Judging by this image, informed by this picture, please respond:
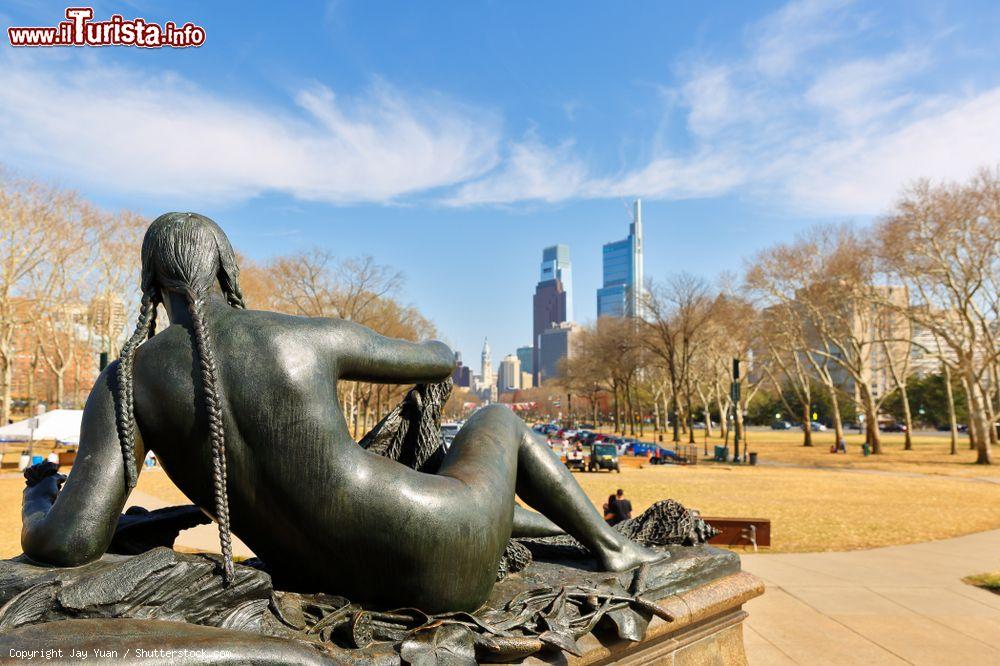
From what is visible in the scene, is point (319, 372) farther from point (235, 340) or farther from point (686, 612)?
point (686, 612)

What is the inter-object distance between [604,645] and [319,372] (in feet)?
5.57

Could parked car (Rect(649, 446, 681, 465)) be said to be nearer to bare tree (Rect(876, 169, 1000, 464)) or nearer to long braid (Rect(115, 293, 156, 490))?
bare tree (Rect(876, 169, 1000, 464))

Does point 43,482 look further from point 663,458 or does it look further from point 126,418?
point 663,458

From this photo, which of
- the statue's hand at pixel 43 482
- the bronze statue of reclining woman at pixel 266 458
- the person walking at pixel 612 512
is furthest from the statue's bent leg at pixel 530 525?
the person walking at pixel 612 512

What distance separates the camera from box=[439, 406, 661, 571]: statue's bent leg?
9.27 ft

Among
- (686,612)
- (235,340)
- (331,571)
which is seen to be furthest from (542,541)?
(235,340)

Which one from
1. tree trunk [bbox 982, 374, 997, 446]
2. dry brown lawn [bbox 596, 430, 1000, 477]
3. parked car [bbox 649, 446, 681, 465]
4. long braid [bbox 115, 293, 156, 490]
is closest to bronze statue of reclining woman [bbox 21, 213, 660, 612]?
long braid [bbox 115, 293, 156, 490]

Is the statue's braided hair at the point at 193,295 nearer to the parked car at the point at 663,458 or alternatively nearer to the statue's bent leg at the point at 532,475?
the statue's bent leg at the point at 532,475

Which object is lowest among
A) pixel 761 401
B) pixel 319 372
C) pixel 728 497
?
pixel 728 497

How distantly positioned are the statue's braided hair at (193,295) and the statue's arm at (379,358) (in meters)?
0.45

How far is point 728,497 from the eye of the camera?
16578mm

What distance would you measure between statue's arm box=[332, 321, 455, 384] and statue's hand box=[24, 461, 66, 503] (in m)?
1.33

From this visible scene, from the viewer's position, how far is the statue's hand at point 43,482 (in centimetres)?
273

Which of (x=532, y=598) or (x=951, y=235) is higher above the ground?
(x=951, y=235)
